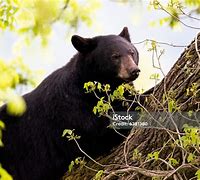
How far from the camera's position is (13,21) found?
417cm

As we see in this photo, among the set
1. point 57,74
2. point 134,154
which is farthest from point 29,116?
point 134,154

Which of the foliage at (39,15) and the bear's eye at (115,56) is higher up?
the foliage at (39,15)

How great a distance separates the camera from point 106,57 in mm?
6047

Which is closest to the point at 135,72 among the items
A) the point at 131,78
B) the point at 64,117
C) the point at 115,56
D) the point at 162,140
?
the point at 131,78

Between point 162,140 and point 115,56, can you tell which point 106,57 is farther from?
point 162,140

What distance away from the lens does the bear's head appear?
587 cm

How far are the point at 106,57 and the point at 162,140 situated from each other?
1.83 metres

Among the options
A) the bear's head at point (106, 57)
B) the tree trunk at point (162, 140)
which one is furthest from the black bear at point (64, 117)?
the tree trunk at point (162, 140)

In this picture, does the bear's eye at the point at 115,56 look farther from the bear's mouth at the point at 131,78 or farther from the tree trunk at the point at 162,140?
the tree trunk at the point at 162,140

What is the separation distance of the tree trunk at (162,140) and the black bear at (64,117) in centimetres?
56

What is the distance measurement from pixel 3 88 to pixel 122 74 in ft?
11.3

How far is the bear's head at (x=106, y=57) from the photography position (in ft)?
19.2

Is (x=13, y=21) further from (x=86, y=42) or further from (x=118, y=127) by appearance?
(x=86, y=42)

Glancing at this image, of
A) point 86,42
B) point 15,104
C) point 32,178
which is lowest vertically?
point 32,178
